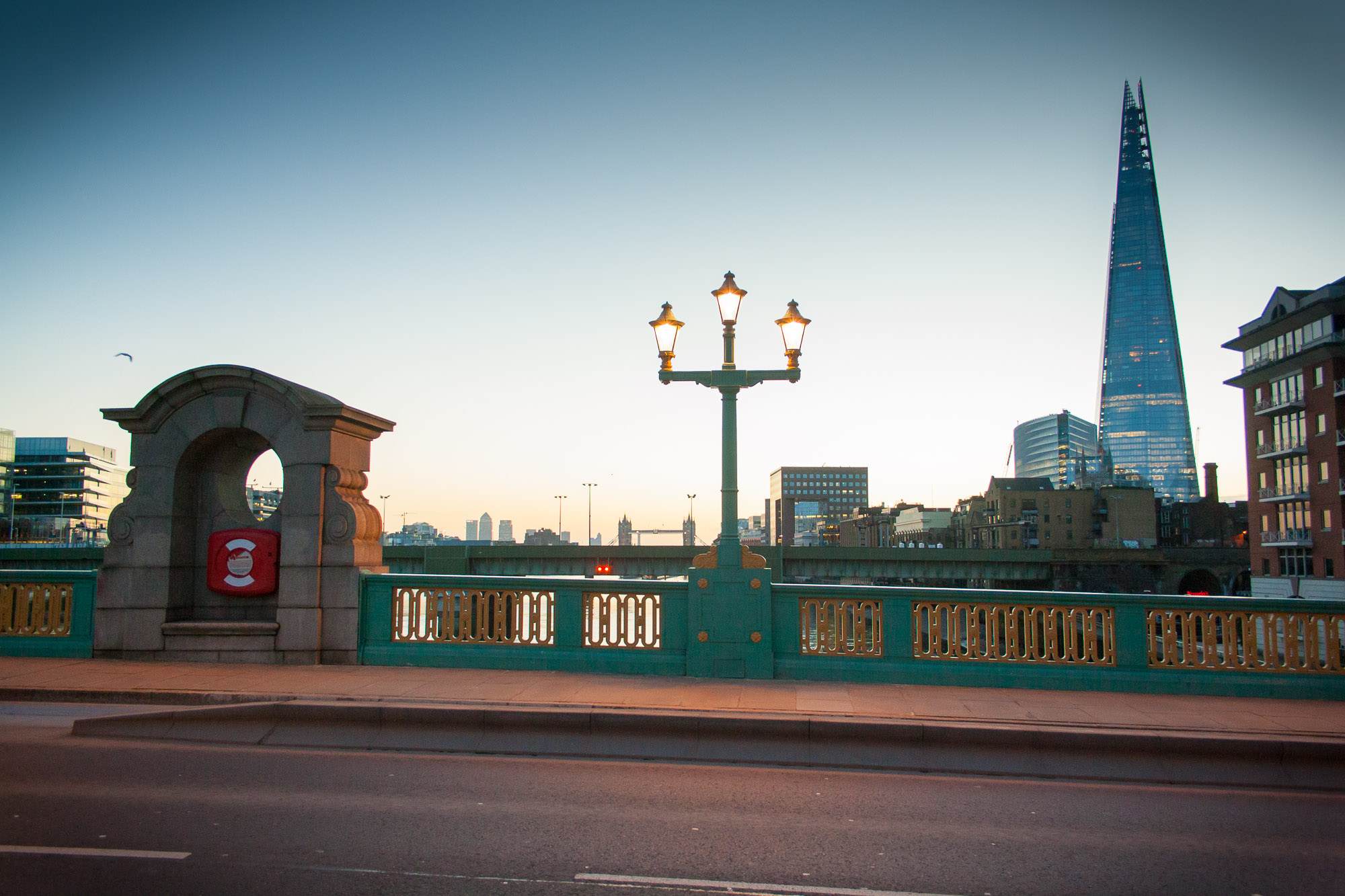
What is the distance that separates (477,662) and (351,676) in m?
1.49

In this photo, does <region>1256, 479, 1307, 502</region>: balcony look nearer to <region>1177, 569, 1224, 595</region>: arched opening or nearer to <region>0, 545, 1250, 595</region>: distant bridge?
<region>0, 545, 1250, 595</region>: distant bridge

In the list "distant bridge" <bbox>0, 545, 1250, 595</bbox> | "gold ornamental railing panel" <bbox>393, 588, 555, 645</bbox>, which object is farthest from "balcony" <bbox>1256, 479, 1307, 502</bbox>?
"gold ornamental railing panel" <bbox>393, 588, 555, 645</bbox>

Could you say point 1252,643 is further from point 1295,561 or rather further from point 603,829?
point 1295,561

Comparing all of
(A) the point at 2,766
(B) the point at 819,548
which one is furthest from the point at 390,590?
(B) the point at 819,548

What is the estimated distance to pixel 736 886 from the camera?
4676 millimetres

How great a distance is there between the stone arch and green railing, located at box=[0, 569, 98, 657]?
1.33 feet

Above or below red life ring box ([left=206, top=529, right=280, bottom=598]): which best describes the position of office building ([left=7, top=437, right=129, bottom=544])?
above

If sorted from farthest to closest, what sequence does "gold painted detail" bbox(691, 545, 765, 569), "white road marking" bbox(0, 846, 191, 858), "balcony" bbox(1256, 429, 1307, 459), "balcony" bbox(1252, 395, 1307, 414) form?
1. "balcony" bbox(1256, 429, 1307, 459)
2. "balcony" bbox(1252, 395, 1307, 414)
3. "gold painted detail" bbox(691, 545, 765, 569)
4. "white road marking" bbox(0, 846, 191, 858)

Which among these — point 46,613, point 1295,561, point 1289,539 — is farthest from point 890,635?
point 1295,561

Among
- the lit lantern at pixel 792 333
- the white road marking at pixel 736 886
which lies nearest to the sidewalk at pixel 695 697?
the white road marking at pixel 736 886

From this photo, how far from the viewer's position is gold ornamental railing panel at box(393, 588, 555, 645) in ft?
35.2

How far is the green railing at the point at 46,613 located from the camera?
11445mm

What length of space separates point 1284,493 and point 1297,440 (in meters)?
3.93

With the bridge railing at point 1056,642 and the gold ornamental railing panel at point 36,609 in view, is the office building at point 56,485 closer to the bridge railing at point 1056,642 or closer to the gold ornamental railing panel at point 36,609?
the gold ornamental railing panel at point 36,609
